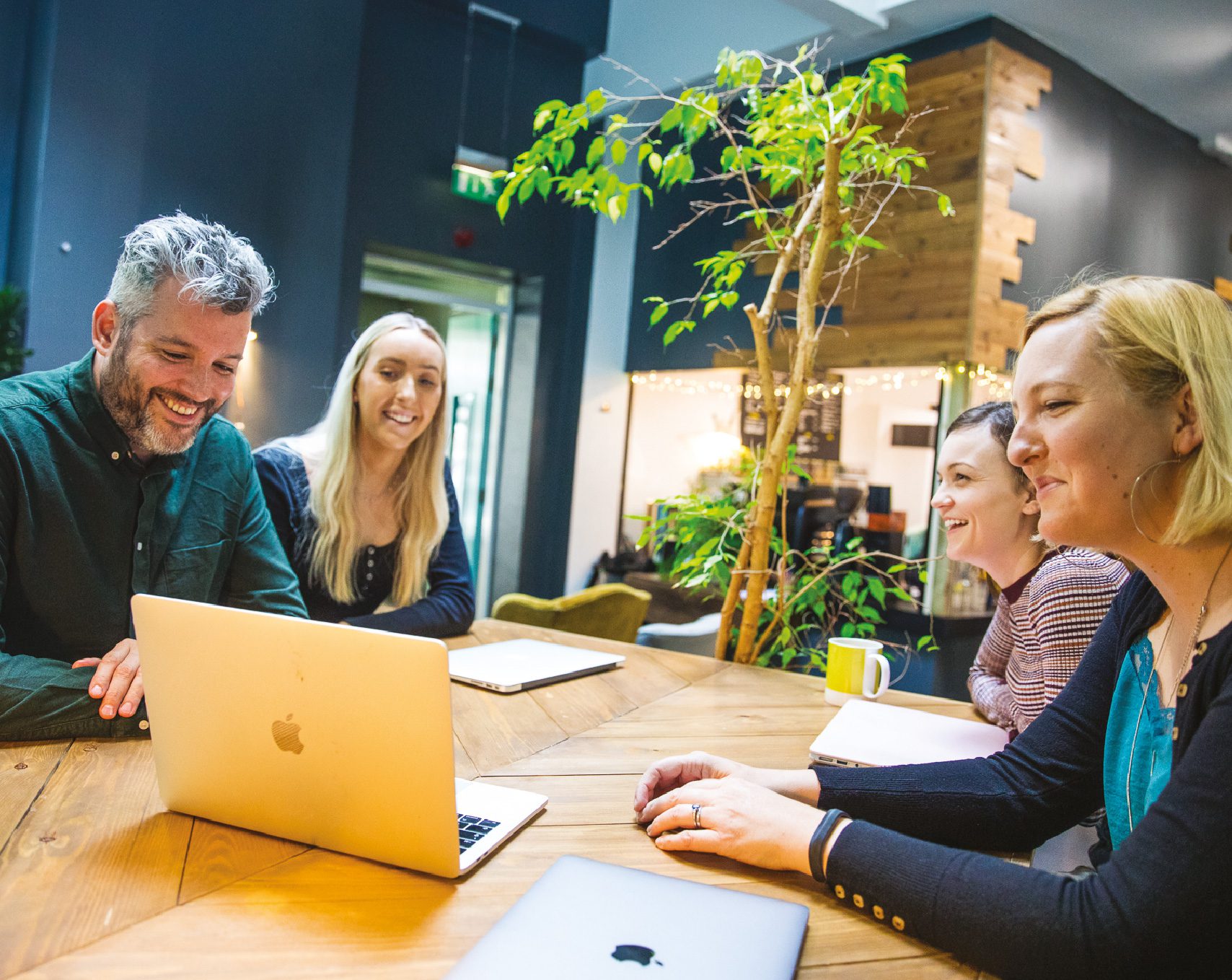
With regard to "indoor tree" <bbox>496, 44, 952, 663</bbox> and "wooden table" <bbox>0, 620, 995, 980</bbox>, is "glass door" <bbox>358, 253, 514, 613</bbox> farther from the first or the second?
"wooden table" <bbox>0, 620, 995, 980</bbox>

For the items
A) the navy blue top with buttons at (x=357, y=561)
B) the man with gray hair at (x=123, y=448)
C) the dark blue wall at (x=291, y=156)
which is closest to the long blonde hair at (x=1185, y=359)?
the man with gray hair at (x=123, y=448)

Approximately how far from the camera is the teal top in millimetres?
1002

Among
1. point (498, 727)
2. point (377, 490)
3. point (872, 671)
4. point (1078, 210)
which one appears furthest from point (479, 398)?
point (498, 727)

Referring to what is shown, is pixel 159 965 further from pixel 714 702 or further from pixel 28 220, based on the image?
pixel 28 220

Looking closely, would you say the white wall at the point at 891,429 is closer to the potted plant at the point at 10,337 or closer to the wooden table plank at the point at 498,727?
the wooden table plank at the point at 498,727

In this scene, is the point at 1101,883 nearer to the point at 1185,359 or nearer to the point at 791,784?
the point at 791,784

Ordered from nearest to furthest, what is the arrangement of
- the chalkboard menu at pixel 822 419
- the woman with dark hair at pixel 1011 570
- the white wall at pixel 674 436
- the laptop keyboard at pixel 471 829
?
the laptop keyboard at pixel 471 829 < the woman with dark hair at pixel 1011 570 < the chalkboard menu at pixel 822 419 < the white wall at pixel 674 436

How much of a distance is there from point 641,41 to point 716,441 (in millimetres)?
2931

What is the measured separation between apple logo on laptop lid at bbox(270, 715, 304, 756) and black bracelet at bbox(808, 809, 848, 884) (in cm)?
53

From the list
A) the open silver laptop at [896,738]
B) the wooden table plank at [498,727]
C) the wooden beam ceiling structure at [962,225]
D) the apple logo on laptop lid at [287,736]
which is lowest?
the wooden table plank at [498,727]

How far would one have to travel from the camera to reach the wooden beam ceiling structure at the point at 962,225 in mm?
4523

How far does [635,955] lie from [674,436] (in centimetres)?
662

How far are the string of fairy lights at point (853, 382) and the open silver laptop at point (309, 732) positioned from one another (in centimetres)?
262

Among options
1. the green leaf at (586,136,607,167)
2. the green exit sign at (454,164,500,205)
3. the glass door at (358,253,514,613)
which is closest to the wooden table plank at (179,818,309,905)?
the green leaf at (586,136,607,167)
